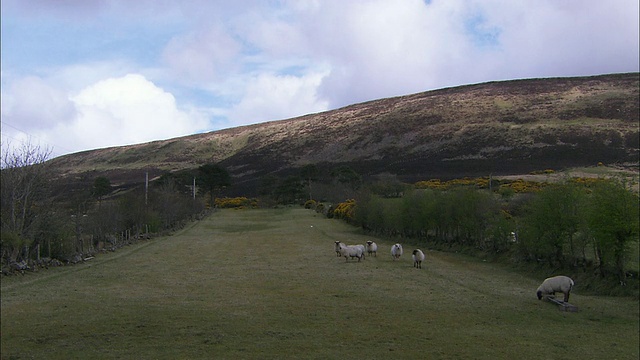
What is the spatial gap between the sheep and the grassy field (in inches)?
21.3

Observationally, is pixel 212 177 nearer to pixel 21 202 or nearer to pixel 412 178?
pixel 412 178

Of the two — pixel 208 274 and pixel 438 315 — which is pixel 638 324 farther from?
pixel 208 274

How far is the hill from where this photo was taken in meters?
98.8

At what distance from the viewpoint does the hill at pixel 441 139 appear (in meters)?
98.8

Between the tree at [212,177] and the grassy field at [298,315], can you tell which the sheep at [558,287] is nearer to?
the grassy field at [298,315]

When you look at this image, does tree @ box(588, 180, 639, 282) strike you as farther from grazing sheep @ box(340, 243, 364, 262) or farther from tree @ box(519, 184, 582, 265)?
grazing sheep @ box(340, 243, 364, 262)

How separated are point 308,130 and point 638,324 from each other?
15689cm

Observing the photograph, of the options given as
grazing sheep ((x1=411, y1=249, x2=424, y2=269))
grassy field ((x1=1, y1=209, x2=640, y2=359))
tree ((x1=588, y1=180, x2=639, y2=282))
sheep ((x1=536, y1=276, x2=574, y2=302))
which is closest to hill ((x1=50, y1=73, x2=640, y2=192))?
grassy field ((x1=1, y1=209, x2=640, y2=359))

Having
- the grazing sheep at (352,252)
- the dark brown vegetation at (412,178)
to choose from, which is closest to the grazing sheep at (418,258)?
the grazing sheep at (352,252)

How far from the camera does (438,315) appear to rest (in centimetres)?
1602

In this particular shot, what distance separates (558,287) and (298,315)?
920 cm

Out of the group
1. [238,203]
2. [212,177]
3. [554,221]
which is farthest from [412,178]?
[554,221]

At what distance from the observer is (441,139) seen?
4835 inches

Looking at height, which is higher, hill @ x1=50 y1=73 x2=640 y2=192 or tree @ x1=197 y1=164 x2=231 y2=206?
hill @ x1=50 y1=73 x2=640 y2=192
